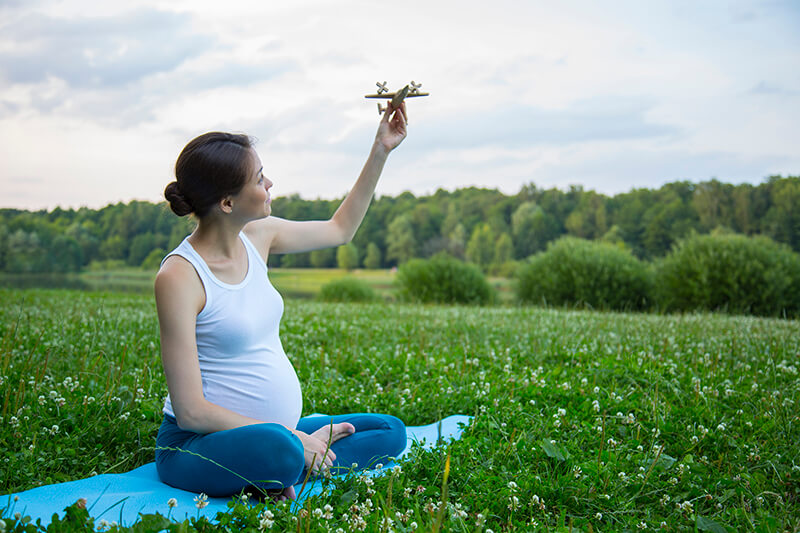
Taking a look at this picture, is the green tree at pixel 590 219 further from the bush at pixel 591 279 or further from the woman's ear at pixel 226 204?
the woman's ear at pixel 226 204

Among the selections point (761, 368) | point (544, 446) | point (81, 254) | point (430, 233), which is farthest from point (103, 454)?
point (430, 233)

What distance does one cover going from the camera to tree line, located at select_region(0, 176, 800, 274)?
2769 centimetres

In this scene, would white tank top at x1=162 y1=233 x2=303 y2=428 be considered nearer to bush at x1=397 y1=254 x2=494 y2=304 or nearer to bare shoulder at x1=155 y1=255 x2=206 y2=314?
bare shoulder at x1=155 y1=255 x2=206 y2=314

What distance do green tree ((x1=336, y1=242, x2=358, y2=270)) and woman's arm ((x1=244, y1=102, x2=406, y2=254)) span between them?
38.2m

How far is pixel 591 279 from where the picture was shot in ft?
59.6

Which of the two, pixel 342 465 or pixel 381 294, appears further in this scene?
pixel 381 294

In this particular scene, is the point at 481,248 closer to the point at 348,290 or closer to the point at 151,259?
the point at 348,290

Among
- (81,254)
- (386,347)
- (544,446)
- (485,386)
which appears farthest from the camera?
(81,254)

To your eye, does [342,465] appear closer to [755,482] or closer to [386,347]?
[755,482]

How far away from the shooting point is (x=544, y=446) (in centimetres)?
310

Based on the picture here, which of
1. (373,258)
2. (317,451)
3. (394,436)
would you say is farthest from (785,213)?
(317,451)

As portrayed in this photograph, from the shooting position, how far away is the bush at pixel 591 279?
18.1 metres

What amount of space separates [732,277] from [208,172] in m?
17.5

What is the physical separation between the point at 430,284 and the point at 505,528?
691 inches
